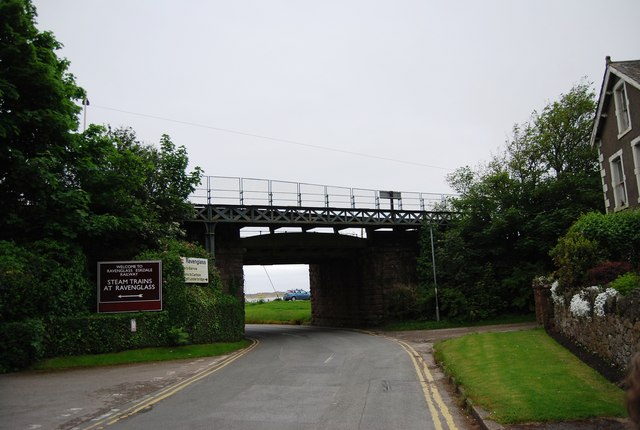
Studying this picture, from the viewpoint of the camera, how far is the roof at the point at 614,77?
21438 millimetres

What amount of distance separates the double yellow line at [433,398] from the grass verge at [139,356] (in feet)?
31.9

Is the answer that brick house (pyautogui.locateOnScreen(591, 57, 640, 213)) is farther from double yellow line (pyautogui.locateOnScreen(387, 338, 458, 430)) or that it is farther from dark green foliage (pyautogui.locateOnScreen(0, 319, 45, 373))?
dark green foliage (pyautogui.locateOnScreen(0, 319, 45, 373))

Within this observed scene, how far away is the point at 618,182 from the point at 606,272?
1160 centimetres

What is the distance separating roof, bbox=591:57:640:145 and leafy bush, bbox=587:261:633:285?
9947mm

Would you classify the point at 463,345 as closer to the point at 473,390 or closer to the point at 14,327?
the point at 473,390

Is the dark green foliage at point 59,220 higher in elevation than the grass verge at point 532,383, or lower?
higher

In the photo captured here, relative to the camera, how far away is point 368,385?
43.1ft

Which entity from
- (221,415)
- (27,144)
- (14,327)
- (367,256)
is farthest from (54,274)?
(367,256)

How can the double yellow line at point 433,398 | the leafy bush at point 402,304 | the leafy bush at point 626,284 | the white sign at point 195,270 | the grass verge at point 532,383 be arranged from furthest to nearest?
1. the leafy bush at point 402,304
2. the white sign at point 195,270
3. the leafy bush at point 626,284
4. the double yellow line at point 433,398
5. the grass verge at point 532,383

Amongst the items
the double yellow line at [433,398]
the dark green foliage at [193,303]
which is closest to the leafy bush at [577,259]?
the double yellow line at [433,398]

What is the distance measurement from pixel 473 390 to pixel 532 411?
233cm

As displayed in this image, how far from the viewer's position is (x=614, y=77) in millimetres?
23047

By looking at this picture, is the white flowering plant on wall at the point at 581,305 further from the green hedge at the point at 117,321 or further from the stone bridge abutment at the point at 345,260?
the stone bridge abutment at the point at 345,260

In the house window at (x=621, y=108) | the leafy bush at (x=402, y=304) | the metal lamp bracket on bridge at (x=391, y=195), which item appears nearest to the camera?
the house window at (x=621, y=108)
